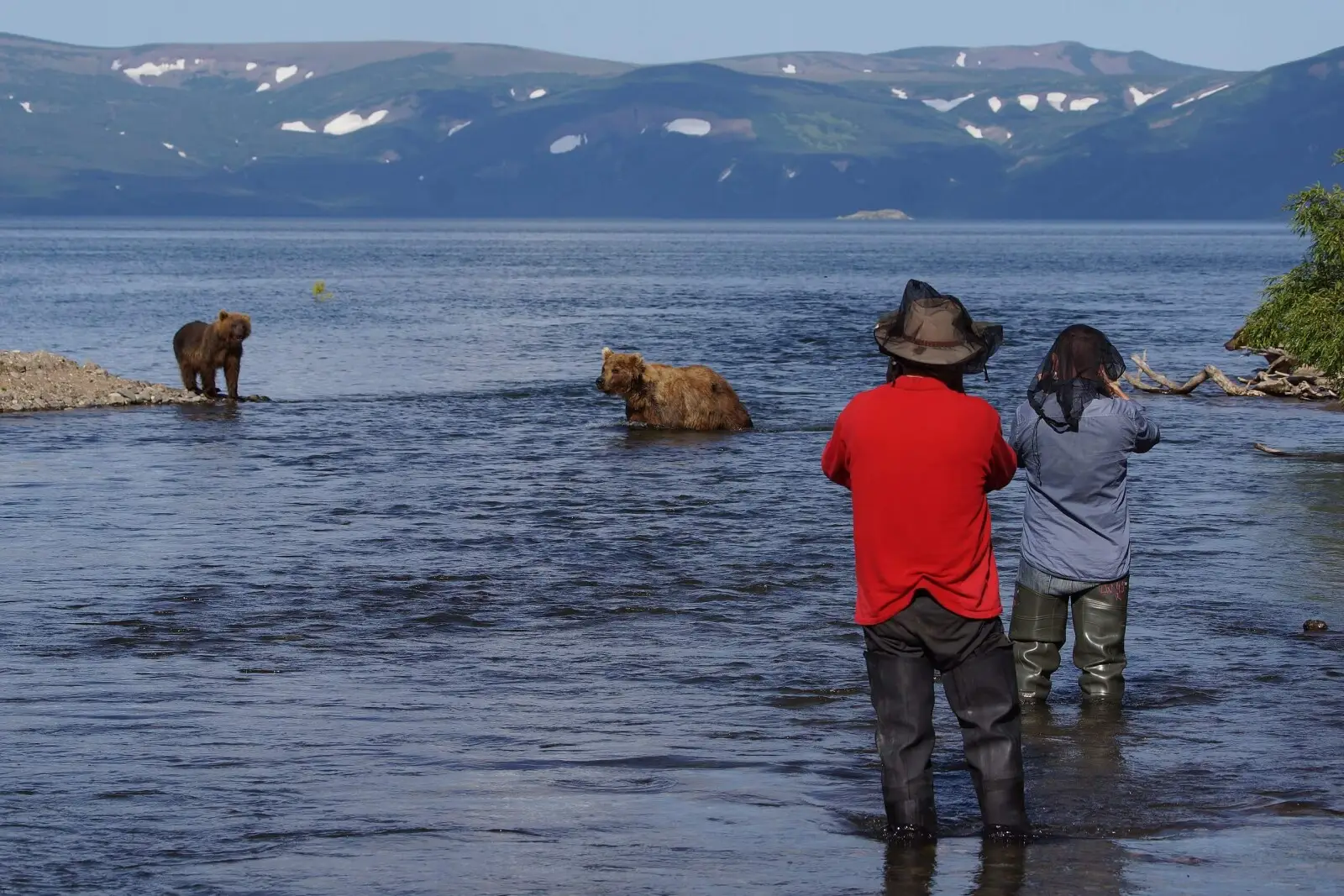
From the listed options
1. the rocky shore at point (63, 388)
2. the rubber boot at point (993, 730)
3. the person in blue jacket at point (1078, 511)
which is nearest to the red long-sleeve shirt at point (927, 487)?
the rubber boot at point (993, 730)

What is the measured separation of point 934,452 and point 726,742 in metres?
2.57

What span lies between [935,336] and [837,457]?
0.55 metres

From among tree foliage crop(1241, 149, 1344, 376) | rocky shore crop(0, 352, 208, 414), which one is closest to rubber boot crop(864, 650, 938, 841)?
tree foliage crop(1241, 149, 1344, 376)

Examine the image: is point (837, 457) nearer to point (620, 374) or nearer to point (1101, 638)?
point (1101, 638)

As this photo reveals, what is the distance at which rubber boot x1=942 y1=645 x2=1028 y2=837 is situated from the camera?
647 cm

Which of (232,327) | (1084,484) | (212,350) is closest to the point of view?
(1084,484)

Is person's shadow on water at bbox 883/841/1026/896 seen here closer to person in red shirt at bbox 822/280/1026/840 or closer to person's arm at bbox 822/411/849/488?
person in red shirt at bbox 822/280/1026/840

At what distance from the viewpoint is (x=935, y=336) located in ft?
21.1

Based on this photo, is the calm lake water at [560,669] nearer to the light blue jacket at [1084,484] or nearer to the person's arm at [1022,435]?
the light blue jacket at [1084,484]

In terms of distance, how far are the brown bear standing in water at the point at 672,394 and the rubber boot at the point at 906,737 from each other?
16.3 metres

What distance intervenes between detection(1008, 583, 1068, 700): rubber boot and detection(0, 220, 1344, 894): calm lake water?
257mm

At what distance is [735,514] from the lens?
53.1 ft

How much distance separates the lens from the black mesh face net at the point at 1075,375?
27.0 feet

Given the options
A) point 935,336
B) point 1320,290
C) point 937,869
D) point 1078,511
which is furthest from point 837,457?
point 1320,290
